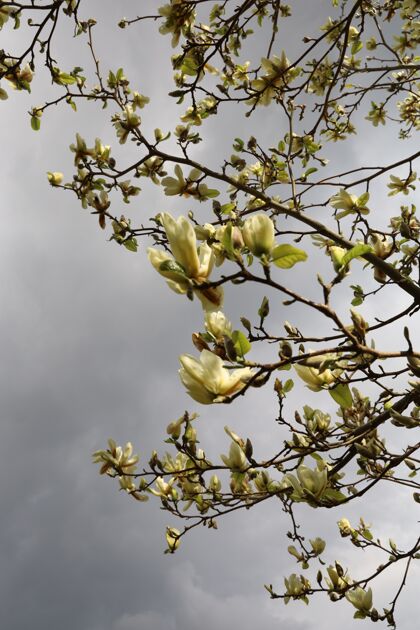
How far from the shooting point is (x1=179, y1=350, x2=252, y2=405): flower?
1251 millimetres

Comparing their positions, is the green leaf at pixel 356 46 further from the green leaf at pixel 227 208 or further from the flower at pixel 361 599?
the flower at pixel 361 599

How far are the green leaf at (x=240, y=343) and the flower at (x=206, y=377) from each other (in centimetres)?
6

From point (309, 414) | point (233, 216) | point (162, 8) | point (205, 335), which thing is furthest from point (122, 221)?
point (205, 335)

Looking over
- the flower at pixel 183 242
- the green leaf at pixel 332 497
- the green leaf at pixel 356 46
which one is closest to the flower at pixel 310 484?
the green leaf at pixel 332 497

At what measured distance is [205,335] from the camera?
1.40 meters

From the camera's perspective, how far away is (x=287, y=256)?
3.86 ft

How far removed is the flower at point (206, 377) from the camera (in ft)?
4.10

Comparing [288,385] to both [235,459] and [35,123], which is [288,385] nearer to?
[235,459]

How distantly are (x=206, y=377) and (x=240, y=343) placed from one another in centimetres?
13

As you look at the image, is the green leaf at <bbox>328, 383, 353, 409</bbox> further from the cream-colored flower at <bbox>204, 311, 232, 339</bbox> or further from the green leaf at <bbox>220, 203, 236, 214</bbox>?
the green leaf at <bbox>220, 203, 236, 214</bbox>

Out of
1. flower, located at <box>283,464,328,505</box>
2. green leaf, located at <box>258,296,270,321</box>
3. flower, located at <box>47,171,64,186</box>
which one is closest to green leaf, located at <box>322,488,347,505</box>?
flower, located at <box>283,464,328,505</box>

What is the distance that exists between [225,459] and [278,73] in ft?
7.88

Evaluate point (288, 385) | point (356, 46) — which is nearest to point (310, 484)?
point (288, 385)

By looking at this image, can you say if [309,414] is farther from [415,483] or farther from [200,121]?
[200,121]
